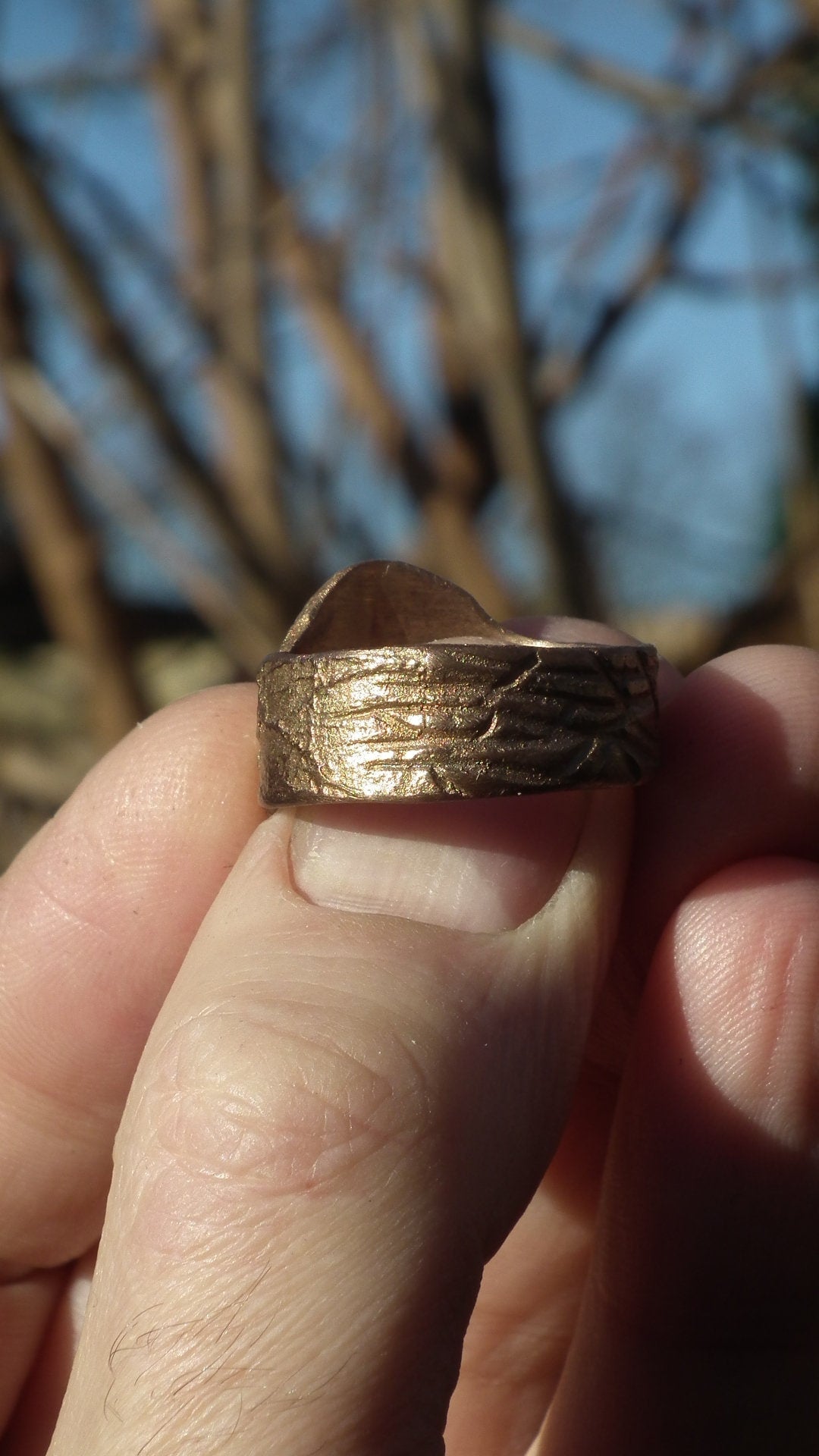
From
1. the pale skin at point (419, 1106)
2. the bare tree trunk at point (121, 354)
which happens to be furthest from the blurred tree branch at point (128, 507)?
the pale skin at point (419, 1106)

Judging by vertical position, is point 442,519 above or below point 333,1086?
below

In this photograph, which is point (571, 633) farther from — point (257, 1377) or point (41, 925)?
point (257, 1377)

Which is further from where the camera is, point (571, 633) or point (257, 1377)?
point (571, 633)

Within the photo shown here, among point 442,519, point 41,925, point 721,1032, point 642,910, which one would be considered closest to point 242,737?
point 41,925

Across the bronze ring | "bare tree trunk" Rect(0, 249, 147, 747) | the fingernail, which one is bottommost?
"bare tree trunk" Rect(0, 249, 147, 747)

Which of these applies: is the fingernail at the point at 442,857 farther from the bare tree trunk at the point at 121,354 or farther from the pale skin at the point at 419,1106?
the bare tree trunk at the point at 121,354

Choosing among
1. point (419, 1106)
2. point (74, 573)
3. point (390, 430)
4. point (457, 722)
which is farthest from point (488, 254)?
point (419, 1106)

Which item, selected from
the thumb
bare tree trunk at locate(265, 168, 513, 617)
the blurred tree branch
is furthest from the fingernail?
bare tree trunk at locate(265, 168, 513, 617)

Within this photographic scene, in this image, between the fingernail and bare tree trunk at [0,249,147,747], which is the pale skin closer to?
the fingernail
